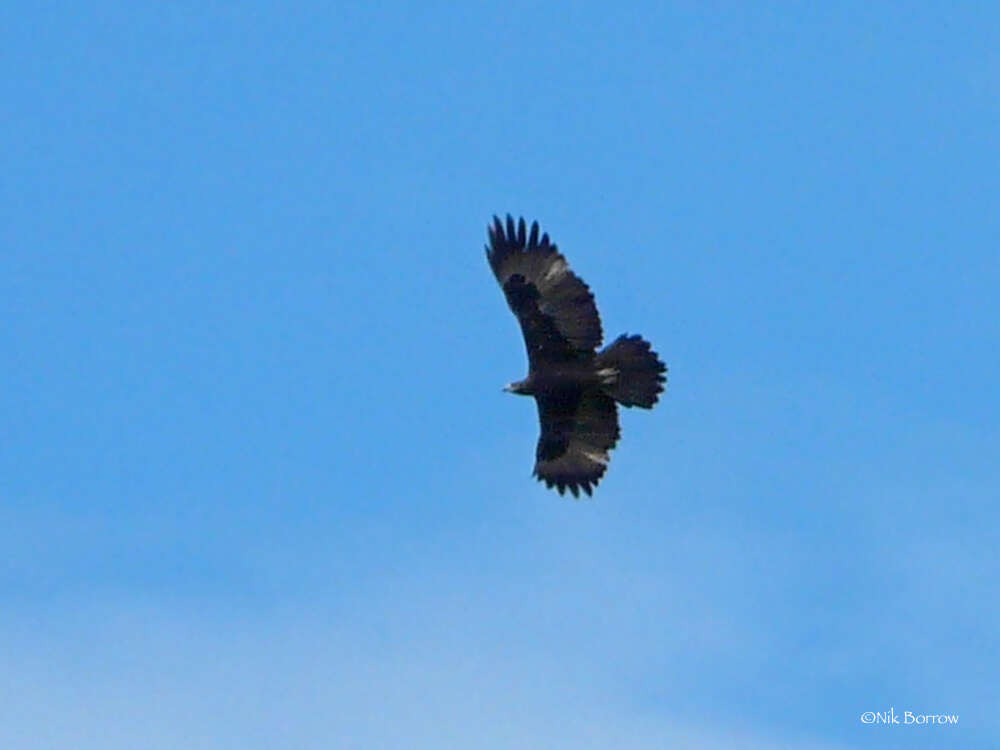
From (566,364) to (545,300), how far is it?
3.25 feet

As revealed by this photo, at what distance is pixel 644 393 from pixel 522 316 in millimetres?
2117

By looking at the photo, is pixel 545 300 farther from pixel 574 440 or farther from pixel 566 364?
pixel 574 440

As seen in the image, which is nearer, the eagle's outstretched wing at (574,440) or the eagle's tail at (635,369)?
the eagle's tail at (635,369)

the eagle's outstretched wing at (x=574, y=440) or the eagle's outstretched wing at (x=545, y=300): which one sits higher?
the eagle's outstretched wing at (x=545, y=300)

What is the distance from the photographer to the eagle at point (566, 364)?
3086 centimetres

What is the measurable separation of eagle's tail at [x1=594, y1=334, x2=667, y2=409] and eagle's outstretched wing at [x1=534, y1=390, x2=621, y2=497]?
0.81 metres

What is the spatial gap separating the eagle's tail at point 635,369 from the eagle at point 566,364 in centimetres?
1

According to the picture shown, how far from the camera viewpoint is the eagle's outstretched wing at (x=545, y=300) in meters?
31.0

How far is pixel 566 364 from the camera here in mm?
31297

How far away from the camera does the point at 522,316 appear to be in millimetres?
31250

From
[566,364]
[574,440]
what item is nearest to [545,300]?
[566,364]

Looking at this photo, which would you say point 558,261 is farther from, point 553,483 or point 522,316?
point 553,483

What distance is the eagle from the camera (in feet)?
101

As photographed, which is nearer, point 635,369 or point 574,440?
point 635,369
